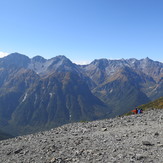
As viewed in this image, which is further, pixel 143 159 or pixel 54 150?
pixel 54 150

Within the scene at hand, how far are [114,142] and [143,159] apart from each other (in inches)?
162

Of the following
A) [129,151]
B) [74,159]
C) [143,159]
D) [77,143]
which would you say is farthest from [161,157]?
[77,143]

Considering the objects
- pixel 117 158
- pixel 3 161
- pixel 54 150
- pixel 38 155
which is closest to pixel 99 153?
pixel 117 158

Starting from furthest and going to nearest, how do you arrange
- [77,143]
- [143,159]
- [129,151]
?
[77,143]
[129,151]
[143,159]

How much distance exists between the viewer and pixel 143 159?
1283 cm

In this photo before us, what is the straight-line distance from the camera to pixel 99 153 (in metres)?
14.5

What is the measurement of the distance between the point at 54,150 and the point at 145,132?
8255mm

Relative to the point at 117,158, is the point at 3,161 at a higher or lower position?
lower

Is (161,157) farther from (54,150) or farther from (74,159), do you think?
(54,150)

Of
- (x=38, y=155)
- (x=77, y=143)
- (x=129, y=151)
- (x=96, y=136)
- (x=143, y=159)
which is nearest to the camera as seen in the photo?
(x=143, y=159)

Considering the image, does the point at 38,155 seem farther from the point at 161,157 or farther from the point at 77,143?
the point at 161,157

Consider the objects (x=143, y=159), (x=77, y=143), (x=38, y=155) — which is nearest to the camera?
(x=143, y=159)

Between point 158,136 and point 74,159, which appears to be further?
point 158,136

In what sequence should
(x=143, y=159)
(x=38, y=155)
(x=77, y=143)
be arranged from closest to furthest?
1. (x=143, y=159)
2. (x=38, y=155)
3. (x=77, y=143)
